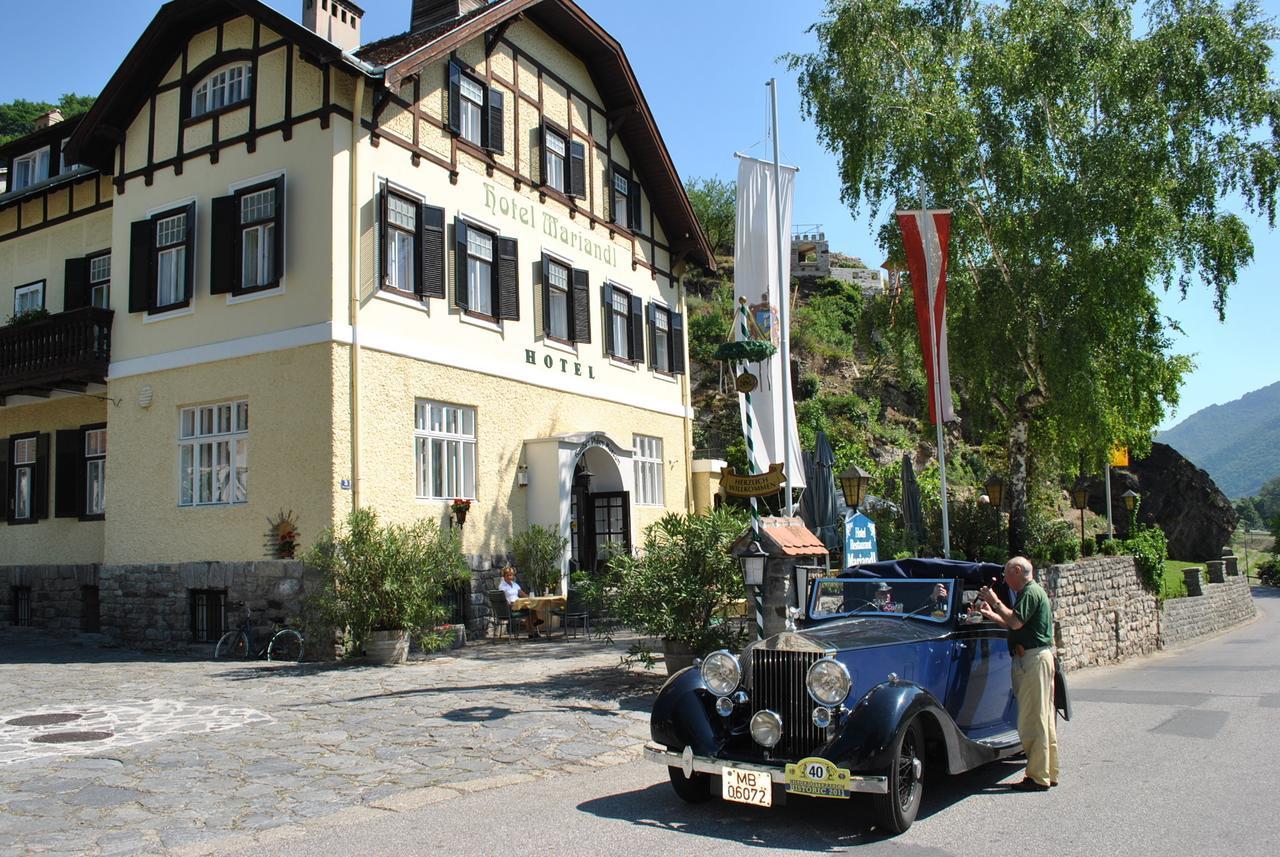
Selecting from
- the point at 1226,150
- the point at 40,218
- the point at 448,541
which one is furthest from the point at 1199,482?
the point at 40,218

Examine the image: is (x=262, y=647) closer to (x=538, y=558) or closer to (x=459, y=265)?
(x=538, y=558)

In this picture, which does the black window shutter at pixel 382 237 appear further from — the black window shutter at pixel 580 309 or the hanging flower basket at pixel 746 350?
the hanging flower basket at pixel 746 350

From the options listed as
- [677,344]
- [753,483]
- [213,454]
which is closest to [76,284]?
[213,454]

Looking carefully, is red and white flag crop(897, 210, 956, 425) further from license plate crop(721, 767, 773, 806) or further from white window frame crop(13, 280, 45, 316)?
white window frame crop(13, 280, 45, 316)

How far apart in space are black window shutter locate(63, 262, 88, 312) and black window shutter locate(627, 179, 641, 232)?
34.8 ft

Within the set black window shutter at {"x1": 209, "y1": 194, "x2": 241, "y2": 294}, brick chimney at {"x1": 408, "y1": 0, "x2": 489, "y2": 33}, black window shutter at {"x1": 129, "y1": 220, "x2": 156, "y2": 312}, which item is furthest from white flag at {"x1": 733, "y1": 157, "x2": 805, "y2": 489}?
black window shutter at {"x1": 129, "y1": 220, "x2": 156, "y2": 312}

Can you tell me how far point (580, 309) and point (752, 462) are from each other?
25.2 feet

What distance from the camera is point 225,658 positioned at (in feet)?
45.8

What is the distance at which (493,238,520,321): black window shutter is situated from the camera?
17.1 m

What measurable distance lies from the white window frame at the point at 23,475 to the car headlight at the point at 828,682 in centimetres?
1755

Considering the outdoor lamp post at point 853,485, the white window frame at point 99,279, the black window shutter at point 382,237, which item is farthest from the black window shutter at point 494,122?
the outdoor lamp post at point 853,485

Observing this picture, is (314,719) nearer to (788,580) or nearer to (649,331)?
(788,580)

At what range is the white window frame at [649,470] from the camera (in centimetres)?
2103

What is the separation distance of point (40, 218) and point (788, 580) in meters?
16.9
